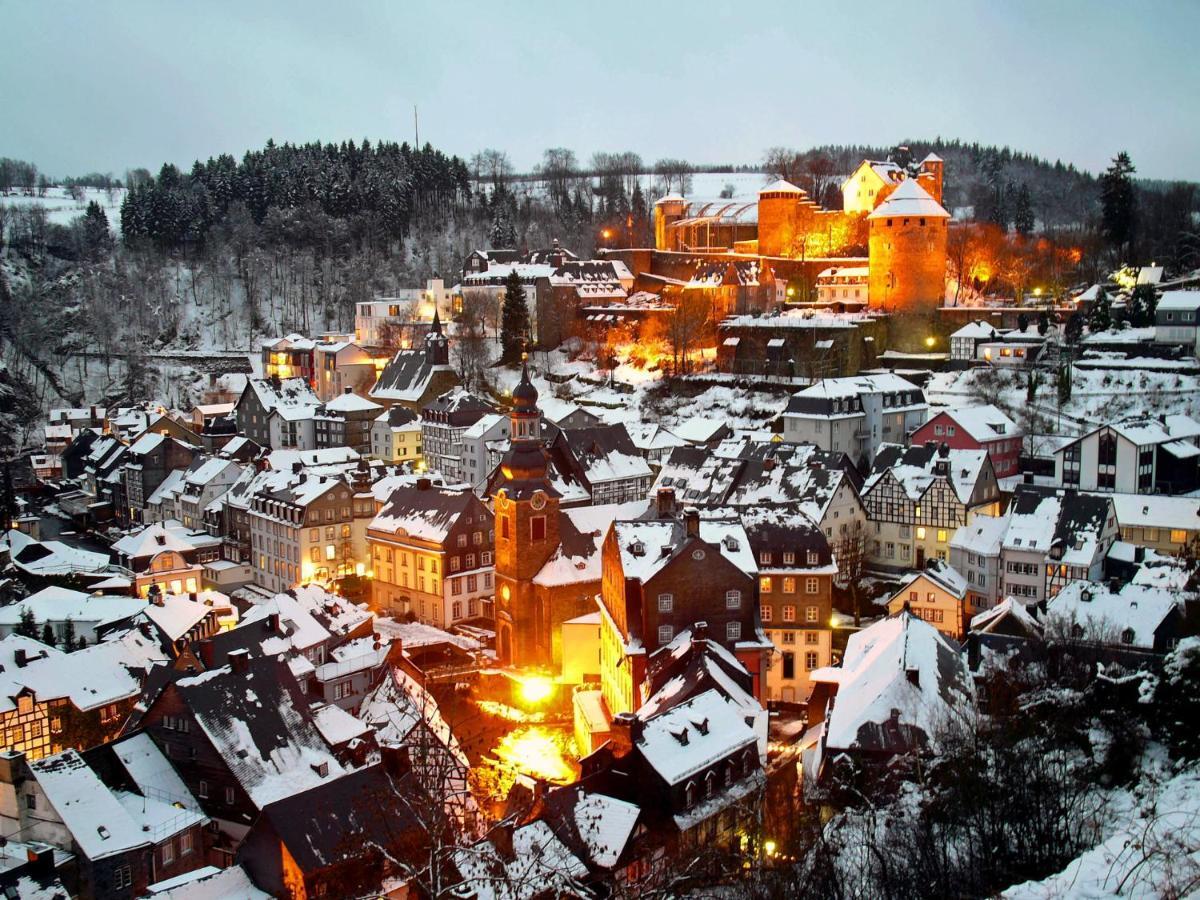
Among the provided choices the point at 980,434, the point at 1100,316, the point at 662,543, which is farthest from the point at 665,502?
the point at 1100,316

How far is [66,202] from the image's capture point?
144 metres

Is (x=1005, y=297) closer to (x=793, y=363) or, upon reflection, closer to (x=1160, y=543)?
(x=793, y=363)

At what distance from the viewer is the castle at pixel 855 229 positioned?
225 ft

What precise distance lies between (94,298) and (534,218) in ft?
137

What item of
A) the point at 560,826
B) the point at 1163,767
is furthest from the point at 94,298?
the point at 1163,767

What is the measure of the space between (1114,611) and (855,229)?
54887mm

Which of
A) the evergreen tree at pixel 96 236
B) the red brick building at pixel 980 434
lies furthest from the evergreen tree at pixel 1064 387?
the evergreen tree at pixel 96 236

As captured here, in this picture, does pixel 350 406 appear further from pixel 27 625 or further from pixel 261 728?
pixel 261 728

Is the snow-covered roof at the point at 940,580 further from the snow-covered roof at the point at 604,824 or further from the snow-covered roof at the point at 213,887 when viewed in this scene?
the snow-covered roof at the point at 213,887

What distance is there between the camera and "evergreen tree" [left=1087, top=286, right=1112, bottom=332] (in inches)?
2427

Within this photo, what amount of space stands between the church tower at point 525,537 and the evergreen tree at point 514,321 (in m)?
36.6

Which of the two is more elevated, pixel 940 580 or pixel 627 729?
pixel 627 729

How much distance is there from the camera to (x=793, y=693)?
35.8 meters

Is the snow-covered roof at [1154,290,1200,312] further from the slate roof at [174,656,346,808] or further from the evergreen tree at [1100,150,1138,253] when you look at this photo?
the slate roof at [174,656,346,808]
